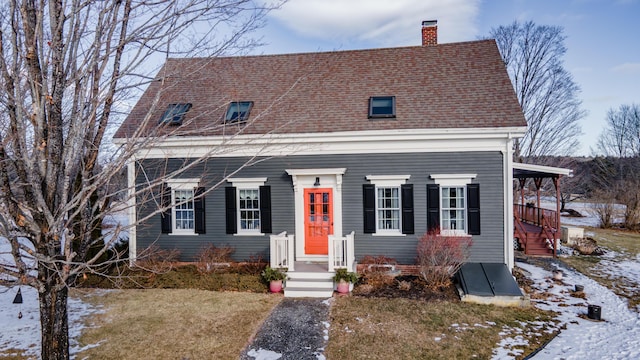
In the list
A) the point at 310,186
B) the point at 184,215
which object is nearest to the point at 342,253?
the point at 310,186

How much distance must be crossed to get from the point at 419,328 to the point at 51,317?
573cm

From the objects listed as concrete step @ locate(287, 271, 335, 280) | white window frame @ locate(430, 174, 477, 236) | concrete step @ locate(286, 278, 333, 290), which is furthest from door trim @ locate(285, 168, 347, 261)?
white window frame @ locate(430, 174, 477, 236)

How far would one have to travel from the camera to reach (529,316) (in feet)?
25.1

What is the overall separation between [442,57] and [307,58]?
4.58m

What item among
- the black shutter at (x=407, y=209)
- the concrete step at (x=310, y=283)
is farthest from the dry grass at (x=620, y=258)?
the concrete step at (x=310, y=283)

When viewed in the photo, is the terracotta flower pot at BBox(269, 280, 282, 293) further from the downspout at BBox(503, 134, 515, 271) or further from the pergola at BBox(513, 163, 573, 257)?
the pergola at BBox(513, 163, 573, 257)

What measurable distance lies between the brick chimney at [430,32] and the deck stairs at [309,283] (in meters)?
8.88

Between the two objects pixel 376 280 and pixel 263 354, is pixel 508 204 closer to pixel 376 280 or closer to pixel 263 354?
pixel 376 280

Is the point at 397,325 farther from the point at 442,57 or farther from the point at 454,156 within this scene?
the point at 442,57

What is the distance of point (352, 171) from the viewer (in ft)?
34.7

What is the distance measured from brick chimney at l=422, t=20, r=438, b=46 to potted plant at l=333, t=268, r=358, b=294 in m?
8.84

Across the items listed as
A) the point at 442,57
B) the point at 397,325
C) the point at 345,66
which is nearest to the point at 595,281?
the point at 397,325

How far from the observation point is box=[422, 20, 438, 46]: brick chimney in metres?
13.3

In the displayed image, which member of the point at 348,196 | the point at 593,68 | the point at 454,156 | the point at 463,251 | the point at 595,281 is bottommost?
the point at 595,281
